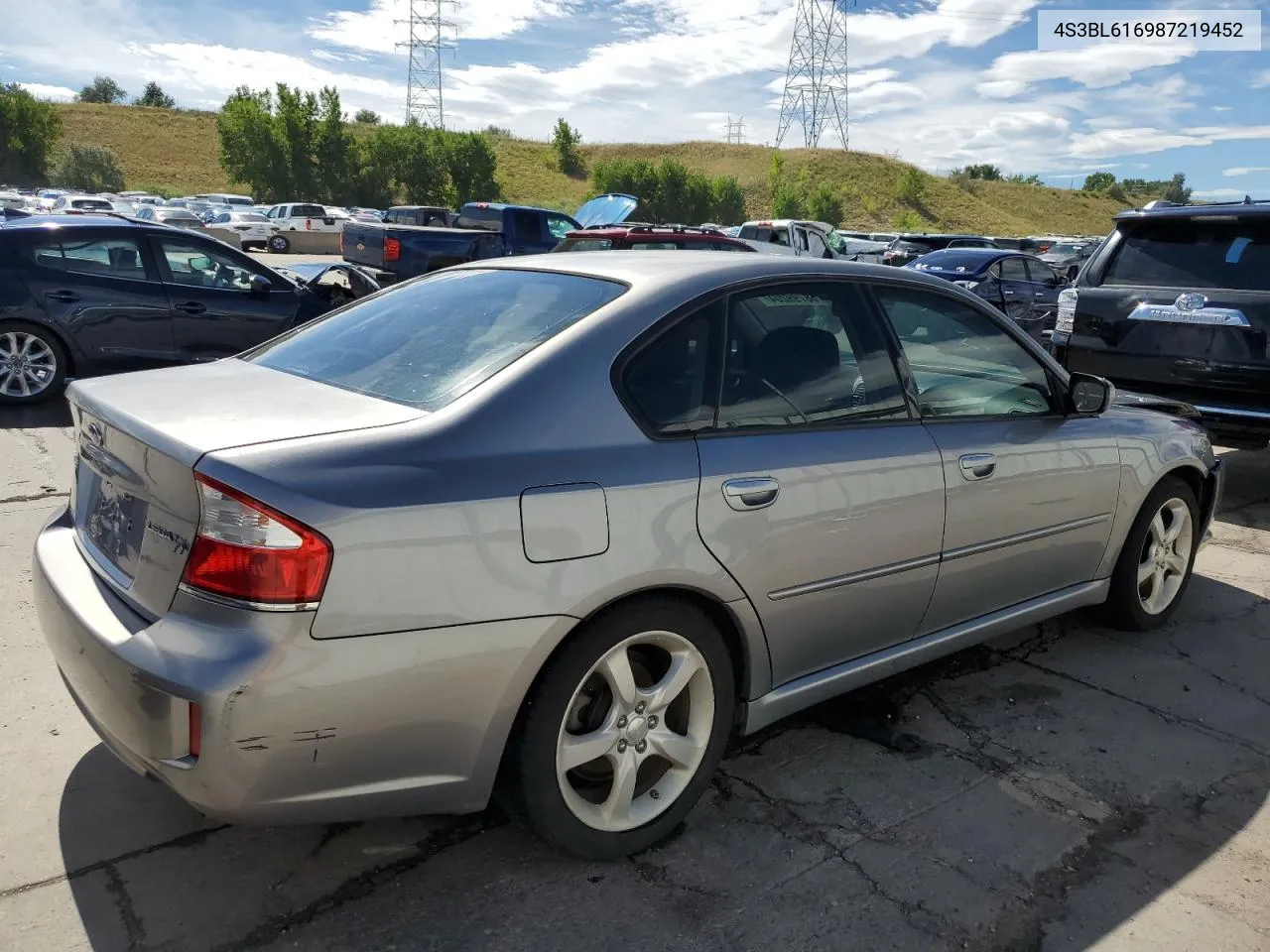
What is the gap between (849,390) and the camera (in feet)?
10.3

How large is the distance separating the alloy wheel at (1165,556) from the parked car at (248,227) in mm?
35258

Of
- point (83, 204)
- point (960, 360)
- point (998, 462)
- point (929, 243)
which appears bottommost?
point (998, 462)

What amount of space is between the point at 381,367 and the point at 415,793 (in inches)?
46.3

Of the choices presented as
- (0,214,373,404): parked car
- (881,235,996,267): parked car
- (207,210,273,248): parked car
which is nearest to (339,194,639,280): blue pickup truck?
(0,214,373,404): parked car

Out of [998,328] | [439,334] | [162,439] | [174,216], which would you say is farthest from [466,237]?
[174,216]

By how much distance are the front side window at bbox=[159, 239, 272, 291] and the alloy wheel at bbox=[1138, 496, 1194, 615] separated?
7332 millimetres

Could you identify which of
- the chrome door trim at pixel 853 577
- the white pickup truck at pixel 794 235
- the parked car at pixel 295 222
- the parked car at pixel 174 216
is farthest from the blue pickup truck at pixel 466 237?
the parked car at pixel 295 222

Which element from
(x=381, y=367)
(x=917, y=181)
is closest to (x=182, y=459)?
(x=381, y=367)

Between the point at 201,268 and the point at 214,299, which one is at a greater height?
the point at 201,268

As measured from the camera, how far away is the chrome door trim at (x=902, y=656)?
2.92 metres

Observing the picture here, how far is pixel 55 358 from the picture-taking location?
7930mm

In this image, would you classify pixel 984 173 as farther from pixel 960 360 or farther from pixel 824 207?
pixel 960 360

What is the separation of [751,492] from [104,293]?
7.19 meters

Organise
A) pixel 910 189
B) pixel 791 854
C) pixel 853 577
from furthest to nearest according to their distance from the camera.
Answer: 1. pixel 910 189
2. pixel 853 577
3. pixel 791 854
